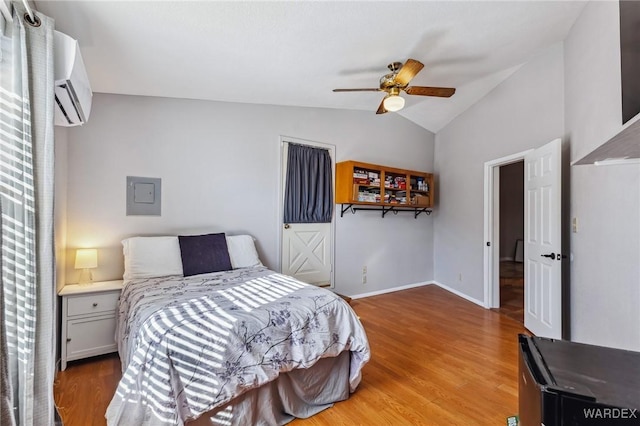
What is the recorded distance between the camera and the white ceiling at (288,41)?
1973mm

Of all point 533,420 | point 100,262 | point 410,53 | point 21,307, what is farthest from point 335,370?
point 410,53

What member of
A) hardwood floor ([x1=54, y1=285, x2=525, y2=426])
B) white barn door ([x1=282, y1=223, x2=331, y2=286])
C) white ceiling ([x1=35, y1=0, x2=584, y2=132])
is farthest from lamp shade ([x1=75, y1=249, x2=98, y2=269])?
white barn door ([x1=282, y1=223, x2=331, y2=286])

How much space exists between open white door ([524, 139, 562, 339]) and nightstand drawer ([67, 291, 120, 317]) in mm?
4083

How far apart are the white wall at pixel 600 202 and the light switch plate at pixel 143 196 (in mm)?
3673

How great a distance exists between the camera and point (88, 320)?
8.43 feet

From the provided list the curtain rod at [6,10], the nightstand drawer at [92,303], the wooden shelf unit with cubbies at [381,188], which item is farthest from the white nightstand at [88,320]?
the wooden shelf unit with cubbies at [381,188]

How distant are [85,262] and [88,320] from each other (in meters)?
0.50

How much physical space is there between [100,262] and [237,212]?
1.43 m

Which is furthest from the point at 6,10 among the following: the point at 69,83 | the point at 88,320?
the point at 88,320

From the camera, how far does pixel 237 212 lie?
366 centimetres

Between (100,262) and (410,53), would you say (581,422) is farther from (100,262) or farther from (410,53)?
(100,262)

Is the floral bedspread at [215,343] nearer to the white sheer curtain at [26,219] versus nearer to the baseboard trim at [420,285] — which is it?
the white sheer curtain at [26,219]

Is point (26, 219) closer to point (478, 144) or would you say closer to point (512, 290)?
point (478, 144)

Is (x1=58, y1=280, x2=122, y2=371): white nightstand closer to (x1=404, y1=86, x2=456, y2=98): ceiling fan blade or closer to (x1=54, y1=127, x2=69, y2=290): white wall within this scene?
(x1=54, y1=127, x2=69, y2=290): white wall
